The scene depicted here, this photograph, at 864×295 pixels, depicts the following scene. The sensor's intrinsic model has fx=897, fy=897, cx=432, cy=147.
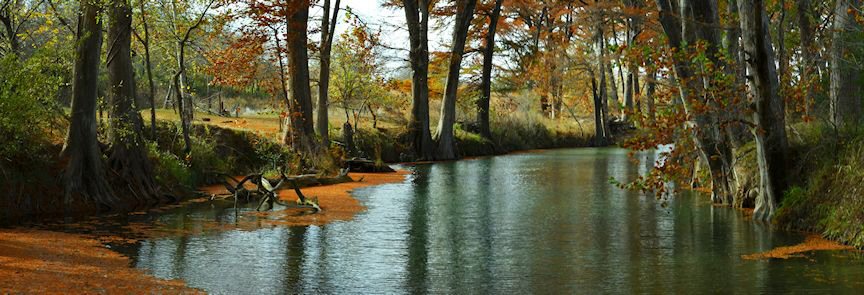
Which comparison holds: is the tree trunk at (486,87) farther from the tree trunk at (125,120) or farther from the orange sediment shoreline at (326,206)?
the tree trunk at (125,120)

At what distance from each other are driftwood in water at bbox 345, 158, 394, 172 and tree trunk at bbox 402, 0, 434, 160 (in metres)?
6.70

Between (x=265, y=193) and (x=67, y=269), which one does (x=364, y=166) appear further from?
(x=67, y=269)

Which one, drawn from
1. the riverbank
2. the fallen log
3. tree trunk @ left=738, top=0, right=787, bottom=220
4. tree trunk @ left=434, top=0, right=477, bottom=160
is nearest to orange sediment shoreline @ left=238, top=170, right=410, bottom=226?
the fallen log

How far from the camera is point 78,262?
962cm

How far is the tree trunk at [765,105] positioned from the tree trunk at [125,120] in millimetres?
9816

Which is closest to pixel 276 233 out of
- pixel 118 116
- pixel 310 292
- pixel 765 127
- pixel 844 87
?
pixel 310 292

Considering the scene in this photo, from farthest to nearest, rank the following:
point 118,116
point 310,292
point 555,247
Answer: point 118,116 < point 555,247 < point 310,292

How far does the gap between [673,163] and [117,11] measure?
9.88 metres

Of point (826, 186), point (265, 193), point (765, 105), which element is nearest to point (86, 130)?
point (265, 193)

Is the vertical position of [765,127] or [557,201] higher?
[765,127]

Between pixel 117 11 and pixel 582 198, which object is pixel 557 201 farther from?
pixel 117 11

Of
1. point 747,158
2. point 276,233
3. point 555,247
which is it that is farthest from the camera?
point 747,158

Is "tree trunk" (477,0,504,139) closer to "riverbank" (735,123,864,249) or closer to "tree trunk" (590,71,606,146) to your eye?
"tree trunk" (590,71,606,146)

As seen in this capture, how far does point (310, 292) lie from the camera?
27.6 ft
